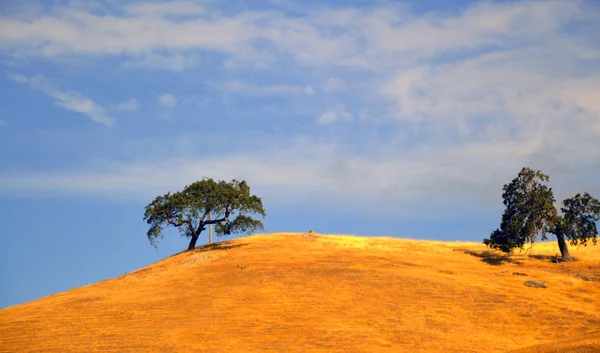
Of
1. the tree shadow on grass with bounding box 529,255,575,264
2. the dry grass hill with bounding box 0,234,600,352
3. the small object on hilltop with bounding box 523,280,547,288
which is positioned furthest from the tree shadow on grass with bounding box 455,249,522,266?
the small object on hilltop with bounding box 523,280,547,288

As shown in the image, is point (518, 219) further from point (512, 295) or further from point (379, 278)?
point (379, 278)

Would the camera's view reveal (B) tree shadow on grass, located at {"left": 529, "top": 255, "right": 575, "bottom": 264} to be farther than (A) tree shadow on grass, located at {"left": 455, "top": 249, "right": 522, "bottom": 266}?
Yes

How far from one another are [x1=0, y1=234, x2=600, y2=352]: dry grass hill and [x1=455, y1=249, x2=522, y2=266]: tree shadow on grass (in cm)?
37

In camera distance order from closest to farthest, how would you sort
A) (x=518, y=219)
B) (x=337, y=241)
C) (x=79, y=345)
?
1. (x=79, y=345)
2. (x=518, y=219)
3. (x=337, y=241)

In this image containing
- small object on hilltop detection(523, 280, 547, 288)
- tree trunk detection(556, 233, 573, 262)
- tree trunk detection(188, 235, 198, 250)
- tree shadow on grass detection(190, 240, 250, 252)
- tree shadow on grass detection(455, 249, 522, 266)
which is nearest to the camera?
small object on hilltop detection(523, 280, 547, 288)

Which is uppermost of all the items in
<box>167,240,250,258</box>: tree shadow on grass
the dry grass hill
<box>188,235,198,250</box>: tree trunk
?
<box>188,235,198,250</box>: tree trunk

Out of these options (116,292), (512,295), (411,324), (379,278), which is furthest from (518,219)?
(116,292)

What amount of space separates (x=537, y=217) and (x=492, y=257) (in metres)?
5.82

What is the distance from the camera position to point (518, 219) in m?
54.6

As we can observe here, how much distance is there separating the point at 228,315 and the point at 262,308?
2426mm

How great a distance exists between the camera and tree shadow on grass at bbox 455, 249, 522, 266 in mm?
54281

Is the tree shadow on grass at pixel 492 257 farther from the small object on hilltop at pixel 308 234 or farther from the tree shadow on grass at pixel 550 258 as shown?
the small object on hilltop at pixel 308 234

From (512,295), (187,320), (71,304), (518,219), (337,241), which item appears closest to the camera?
(187,320)

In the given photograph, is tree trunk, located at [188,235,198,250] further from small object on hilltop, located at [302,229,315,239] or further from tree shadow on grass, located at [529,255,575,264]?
tree shadow on grass, located at [529,255,575,264]
